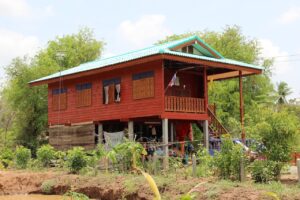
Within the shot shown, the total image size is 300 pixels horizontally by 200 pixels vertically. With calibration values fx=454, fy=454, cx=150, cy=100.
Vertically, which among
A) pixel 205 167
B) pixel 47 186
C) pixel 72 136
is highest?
pixel 72 136

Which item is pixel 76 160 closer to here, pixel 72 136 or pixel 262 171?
pixel 72 136

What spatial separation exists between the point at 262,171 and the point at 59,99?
595 inches

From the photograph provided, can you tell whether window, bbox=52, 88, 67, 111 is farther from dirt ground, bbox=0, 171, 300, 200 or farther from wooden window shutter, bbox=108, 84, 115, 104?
dirt ground, bbox=0, 171, 300, 200

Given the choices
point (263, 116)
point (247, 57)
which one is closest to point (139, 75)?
point (263, 116)

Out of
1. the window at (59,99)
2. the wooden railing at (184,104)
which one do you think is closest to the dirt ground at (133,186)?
the wooden railing at (184,104)

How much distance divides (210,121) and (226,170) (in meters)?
8.36

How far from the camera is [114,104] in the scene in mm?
20766

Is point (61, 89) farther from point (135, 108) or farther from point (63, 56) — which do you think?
point (63, 56)

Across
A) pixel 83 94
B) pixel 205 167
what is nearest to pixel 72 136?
pixel 83 94

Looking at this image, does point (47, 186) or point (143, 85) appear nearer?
point (47, 186)

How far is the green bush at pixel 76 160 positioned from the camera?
57.0 feet

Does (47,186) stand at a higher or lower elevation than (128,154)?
lower

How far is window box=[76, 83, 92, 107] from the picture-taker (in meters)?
22.5

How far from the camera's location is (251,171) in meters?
12.4
